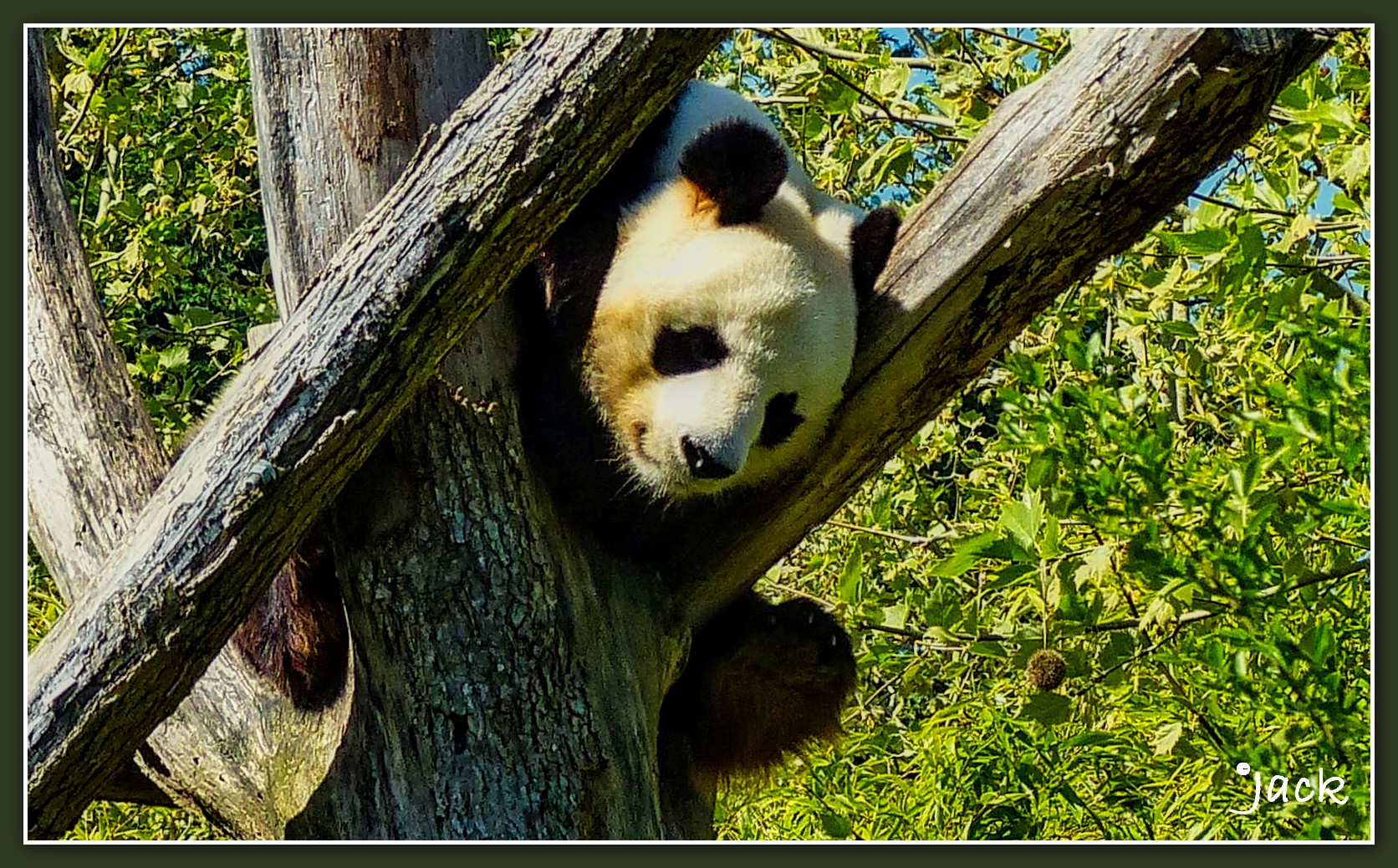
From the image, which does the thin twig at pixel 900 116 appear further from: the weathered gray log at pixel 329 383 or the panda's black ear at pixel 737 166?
the weathered gray log at pixel 329 383

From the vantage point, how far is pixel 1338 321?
8.41 feet

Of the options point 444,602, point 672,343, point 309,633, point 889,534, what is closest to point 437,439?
point 444,602

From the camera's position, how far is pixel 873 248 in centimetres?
272

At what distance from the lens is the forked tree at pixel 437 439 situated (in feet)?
7.10

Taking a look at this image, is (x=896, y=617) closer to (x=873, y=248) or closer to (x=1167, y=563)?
(x=1167, y=563)

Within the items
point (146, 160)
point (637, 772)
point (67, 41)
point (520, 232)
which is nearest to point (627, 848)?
point (637, 772)

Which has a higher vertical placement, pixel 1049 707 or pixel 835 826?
pixel 1049 707

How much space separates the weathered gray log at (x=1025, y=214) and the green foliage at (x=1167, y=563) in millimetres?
289

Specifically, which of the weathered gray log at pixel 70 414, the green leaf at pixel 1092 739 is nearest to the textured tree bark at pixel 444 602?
the weathered gray log at pixel 70 414

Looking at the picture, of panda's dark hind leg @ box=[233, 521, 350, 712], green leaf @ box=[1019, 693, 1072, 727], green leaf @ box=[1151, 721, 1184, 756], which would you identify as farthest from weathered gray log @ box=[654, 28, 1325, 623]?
green leaf @ box=[1151, 721, 1184, 756]

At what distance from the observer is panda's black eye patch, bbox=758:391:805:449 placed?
259cm

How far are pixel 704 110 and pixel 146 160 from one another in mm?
2934

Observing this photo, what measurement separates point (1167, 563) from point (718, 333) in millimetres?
943

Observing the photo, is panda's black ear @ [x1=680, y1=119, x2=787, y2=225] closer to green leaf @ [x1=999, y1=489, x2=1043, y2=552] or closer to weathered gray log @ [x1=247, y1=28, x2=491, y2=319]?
weathered gray log @ [x1=247, y1=28, x2=491, y2=319]
